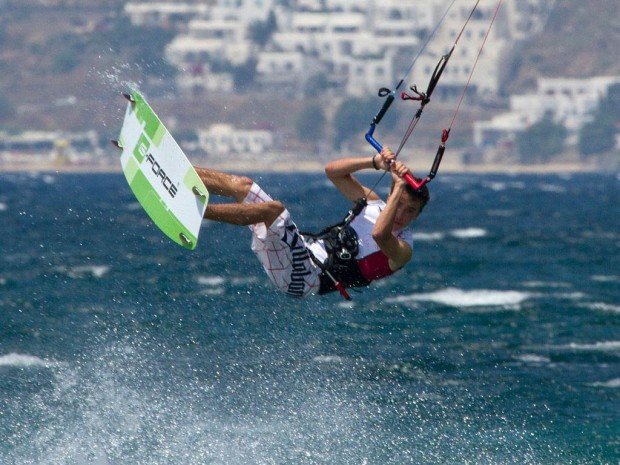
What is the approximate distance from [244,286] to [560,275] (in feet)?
24.9

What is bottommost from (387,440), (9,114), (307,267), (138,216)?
(9,114)

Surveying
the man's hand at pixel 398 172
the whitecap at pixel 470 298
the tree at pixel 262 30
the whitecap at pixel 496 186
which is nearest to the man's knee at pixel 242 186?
→ the man's hand at pixel 398 172

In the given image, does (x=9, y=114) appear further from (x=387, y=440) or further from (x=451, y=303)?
(x=387, y=440)

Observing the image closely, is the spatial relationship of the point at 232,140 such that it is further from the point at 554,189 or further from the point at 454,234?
the point at 454,234

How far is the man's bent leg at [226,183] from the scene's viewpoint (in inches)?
401

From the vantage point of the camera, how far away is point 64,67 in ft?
→ 490

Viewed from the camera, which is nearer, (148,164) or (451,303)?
(148,164)

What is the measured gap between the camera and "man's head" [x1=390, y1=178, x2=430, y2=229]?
33.1ft

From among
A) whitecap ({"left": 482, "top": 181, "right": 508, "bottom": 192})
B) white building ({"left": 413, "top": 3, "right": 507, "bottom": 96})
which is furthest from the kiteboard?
white building ({"left": 413, "top": 3, "right": 507, "bottom": 96})

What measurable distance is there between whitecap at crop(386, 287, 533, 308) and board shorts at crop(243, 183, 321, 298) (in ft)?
36.8

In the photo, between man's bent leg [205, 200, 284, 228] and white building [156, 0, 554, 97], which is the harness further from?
white building [156, 0, 554, 97]

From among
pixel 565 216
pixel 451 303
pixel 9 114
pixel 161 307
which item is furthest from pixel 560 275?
pixel 9 114

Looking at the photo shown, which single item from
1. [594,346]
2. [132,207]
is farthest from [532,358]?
[132,207]

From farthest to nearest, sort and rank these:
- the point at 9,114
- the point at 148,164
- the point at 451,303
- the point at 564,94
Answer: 1. the point at 564,94
2. the point at 9,114
3. the point at 451,303
4. the point at 148,164
